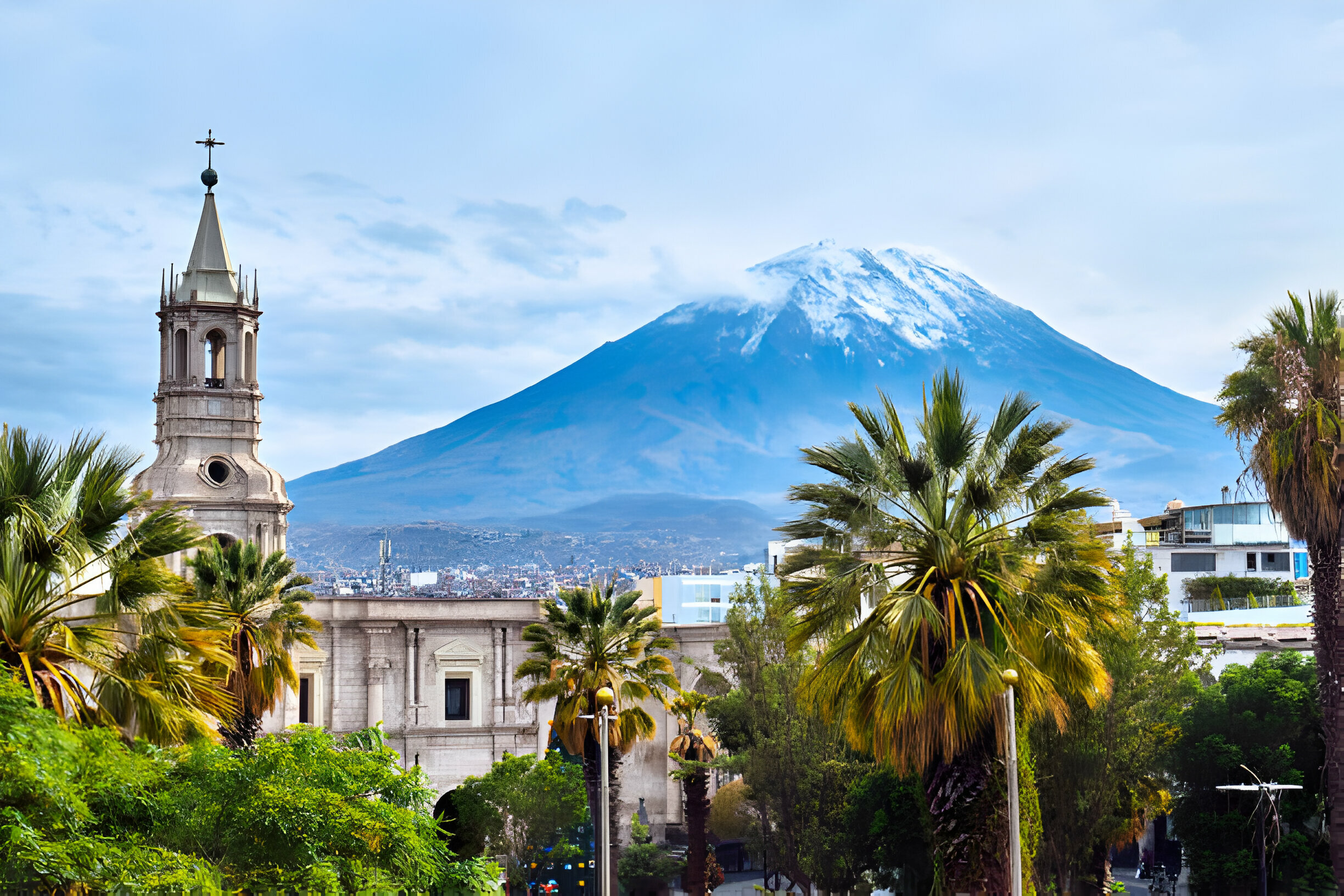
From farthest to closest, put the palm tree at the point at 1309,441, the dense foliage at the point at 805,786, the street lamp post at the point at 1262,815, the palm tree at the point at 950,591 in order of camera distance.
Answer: the dense foliage at the point at 805,786, the street lamp post at the point at 1262,815, the palm tree at the point at 1309,441, the palm tree at the point at 950,591

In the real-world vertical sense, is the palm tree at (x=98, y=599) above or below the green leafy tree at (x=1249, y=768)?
above

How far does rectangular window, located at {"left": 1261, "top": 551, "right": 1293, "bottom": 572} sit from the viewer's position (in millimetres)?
79500

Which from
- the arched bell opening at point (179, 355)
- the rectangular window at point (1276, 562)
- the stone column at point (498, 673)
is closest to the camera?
the stone column at point (498, 673)

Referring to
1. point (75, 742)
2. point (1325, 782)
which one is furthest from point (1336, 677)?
point (75, 742)

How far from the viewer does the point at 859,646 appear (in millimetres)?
19562

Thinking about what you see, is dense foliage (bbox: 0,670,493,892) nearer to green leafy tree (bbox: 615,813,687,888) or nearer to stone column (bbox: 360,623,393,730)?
green leafy tree (bbox: 615,813,687,888)

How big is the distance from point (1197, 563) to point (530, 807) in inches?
1759

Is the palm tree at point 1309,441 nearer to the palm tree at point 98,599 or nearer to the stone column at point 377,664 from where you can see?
the palm tree at point 98,599

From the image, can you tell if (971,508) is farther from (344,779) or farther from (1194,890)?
(1194,890)

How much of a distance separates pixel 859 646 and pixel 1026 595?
2.18 m

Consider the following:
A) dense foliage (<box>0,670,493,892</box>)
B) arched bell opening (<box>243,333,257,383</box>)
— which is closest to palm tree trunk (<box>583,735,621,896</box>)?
→ dense foliage (<box>0,670,493,892</box>)

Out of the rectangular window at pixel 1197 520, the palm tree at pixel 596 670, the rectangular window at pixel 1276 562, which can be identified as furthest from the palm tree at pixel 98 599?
the rectangular window at pixel 1197 520

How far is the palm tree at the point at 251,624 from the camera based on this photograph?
1415 inches

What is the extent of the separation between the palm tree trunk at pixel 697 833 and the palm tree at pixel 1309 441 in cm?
1821
